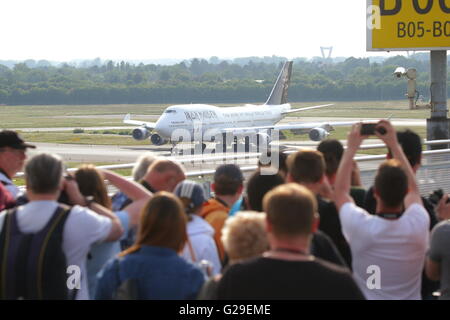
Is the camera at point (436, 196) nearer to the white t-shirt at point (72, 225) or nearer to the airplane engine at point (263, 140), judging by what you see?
the white t-shirt at point (72, 225)

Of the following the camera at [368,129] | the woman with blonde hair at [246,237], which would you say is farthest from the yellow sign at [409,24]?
the woman with blonde hair at [246,237]

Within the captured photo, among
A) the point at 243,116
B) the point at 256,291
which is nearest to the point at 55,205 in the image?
the point at 256,291

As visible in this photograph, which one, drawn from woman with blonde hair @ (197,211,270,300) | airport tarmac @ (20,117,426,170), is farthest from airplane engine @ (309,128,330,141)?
woman with blonde hair @ (197,211,270,300)

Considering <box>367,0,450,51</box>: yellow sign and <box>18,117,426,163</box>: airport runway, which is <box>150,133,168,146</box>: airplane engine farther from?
<box>367,0,450,51</box>: yellow sign

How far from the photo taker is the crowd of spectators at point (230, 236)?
3.79 meters

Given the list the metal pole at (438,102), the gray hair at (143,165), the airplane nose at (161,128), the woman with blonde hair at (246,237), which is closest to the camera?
the woman with blonde hair at (246,237)

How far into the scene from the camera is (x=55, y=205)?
4.91m

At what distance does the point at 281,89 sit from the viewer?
6075 cm

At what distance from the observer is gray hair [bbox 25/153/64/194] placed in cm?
490

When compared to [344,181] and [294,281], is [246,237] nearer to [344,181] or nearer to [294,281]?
[294,281]

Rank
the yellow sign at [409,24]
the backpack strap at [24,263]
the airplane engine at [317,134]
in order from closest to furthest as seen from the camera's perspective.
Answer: the backpack strap at [24,263] → the yellow sign at [409,24] → the airplane engine at [317,134]

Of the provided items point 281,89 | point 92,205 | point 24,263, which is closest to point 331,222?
point 92,205

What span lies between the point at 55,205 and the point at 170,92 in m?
124
